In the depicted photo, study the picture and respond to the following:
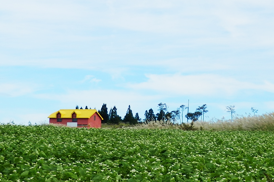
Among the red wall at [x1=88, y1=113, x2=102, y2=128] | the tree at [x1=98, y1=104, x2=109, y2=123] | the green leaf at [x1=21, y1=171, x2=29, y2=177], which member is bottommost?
the green leaf at [x1=21, y1=171, x2=29, y2=177]

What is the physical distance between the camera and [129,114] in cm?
4925

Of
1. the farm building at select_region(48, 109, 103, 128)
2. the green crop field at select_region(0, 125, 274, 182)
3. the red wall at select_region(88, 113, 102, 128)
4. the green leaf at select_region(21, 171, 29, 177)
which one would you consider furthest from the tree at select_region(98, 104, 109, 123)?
the green leaf at select_region(21, 171, 29, 177)

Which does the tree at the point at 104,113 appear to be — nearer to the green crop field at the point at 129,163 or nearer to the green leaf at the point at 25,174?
the green crop field at the point at 129,163

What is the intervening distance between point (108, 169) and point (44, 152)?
7.34 ft

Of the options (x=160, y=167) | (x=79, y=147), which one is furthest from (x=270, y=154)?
(x=79, y=147)

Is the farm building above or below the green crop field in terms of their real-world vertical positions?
above

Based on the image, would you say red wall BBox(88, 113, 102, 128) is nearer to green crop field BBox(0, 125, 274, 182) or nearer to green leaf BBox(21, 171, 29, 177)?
green crop field BBox(0, 125, 274, 182)

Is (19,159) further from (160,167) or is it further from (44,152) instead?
(160,167)

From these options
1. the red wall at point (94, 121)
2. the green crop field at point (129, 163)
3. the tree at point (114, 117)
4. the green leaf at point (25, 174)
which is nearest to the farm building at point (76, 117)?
the red wall at point (94, 121)

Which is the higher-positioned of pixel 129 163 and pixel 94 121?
pixel 94 121

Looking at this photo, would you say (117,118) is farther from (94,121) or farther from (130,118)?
(94,121)

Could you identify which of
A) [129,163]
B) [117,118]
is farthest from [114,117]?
[129,163]

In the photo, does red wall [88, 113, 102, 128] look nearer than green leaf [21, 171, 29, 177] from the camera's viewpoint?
No

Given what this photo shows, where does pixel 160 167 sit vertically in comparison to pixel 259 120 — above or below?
below
